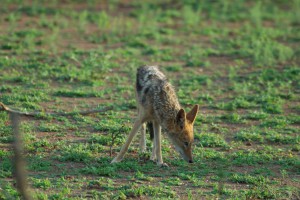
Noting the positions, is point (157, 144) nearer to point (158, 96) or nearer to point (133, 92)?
point (158, 96)

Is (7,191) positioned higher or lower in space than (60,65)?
lower

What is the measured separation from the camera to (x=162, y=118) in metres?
8.77

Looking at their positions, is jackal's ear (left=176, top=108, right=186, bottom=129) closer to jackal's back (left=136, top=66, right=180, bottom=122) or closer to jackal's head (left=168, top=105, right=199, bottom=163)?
jackal's head (left=168, top=105, right=199, bottom=163)

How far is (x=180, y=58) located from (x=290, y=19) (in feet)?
19.3

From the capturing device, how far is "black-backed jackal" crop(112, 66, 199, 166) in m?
8.69

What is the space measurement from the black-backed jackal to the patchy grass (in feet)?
0.87

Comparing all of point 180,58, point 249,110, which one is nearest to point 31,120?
point 249,110

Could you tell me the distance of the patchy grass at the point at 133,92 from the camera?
8297 millimetres

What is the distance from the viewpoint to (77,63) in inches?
554

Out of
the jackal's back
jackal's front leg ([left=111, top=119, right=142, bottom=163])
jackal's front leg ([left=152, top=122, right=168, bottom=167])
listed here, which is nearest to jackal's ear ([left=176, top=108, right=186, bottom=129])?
the jackal's back

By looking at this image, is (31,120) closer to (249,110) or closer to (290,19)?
(249,110)

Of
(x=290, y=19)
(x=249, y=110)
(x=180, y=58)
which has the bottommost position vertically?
(x=249, y=110)

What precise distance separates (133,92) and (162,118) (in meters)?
3.79

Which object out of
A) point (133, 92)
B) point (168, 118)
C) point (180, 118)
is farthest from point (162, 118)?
point (133, 92)
